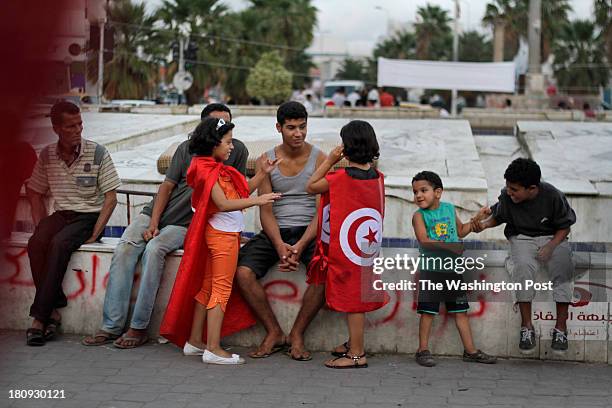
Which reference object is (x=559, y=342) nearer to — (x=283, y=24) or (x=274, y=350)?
(x=274, y=350)

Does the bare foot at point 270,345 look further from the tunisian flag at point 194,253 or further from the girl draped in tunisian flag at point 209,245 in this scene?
the tunisian flag at point 194,253

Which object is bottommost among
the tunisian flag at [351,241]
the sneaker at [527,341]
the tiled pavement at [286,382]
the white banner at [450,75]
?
the tiled pavement at [286,382]

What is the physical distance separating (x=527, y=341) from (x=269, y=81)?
4291cm

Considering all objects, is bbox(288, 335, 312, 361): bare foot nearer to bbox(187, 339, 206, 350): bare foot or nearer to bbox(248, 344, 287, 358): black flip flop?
bbox(248, 344, 287, 358): black flip flop

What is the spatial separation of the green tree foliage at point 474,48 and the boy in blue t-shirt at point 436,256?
247ft

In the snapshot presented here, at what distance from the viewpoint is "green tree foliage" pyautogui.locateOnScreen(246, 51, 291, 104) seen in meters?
47.5

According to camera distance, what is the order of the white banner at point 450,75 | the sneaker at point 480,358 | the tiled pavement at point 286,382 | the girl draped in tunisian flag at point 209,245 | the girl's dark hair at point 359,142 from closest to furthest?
the tiled pavement at point 286,382, the girl's dark hair at point 359,142, the girl draped in tunisian flag at point 209,245, the sneaker at point 480,358, the white banner at point 450,75

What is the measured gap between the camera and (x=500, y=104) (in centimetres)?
4150

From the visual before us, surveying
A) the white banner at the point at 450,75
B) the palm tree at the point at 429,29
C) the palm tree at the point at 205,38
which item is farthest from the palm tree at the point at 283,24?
the white banner at the point at 450,75

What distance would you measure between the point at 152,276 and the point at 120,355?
1.82 feet

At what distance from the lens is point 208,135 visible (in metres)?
5.42

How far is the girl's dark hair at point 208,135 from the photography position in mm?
5414

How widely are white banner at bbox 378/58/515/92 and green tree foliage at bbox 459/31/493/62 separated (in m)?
58.4

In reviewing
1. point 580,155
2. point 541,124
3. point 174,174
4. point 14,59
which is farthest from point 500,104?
point 14,59
